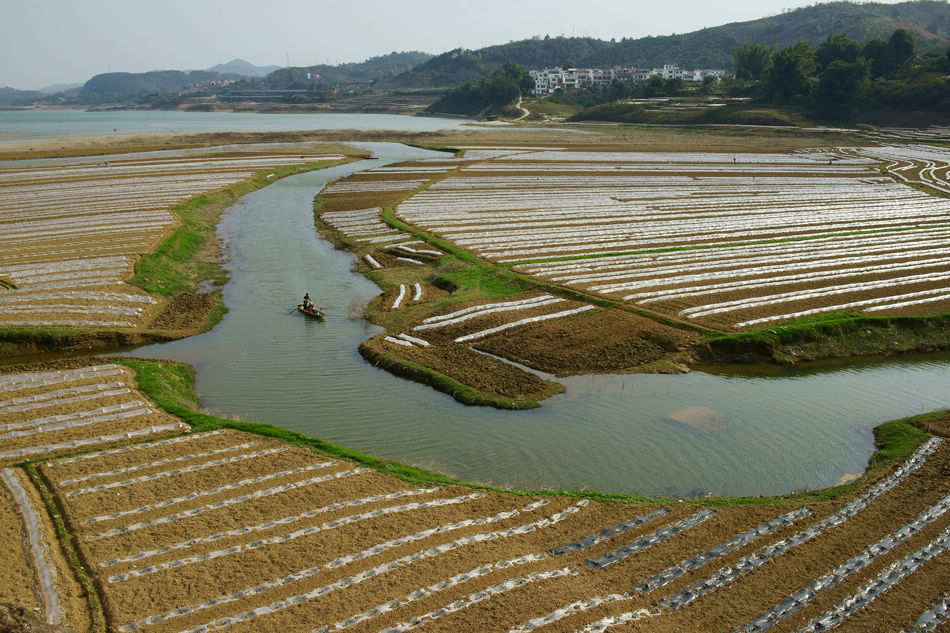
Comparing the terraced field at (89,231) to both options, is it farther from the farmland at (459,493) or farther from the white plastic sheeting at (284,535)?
the white plastic sheeting at (284,535)

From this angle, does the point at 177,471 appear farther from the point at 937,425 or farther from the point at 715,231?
the point at 715,231

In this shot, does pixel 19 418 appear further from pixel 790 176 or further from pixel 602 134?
pixel 602 134

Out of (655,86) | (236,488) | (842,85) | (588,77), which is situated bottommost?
(236,488)

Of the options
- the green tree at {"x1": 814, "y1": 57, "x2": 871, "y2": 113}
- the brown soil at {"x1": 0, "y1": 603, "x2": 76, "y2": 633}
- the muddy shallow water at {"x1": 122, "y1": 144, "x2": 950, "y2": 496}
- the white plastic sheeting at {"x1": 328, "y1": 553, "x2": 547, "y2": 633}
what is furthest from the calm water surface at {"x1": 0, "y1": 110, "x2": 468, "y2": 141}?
the brown soil at {"x1": 0, "y1": 603, "x2": 76, "y2": 633}

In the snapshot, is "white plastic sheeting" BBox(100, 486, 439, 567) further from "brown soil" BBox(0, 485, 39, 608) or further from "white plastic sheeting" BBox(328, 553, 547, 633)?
"white plastic sheeting" BBox(328, 553, 547, 633)

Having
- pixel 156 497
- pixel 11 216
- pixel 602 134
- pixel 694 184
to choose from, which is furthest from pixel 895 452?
pixel 602 134

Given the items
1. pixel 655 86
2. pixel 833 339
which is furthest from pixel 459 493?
pixel 655 86
